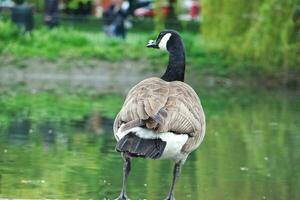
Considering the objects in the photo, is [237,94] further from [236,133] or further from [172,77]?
[172,77]

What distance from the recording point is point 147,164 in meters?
14.5

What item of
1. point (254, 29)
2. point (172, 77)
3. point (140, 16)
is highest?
point (172, 77)

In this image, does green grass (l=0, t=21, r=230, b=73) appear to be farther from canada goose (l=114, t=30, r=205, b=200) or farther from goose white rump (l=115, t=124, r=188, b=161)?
goose white rump (l=115, t=124, r=188, b=161)

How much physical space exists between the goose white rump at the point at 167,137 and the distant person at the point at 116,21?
26630mm

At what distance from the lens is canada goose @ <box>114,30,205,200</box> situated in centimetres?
911

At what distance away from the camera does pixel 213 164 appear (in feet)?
47.9

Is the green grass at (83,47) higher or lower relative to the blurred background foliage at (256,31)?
lower

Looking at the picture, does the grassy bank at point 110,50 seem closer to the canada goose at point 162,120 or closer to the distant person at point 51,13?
the distant person at point 51,13

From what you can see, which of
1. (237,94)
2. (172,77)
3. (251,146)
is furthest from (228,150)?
(237,94)

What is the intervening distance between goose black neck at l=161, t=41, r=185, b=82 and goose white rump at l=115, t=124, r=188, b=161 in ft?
3.50

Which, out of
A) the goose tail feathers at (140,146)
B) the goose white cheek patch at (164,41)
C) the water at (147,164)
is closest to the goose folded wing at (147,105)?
the goose tail feathers at (140,146)

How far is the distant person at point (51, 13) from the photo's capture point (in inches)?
1443

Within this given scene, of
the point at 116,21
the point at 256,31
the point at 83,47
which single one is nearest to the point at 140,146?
the point at 256,31

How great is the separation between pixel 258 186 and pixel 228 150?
144 inches
